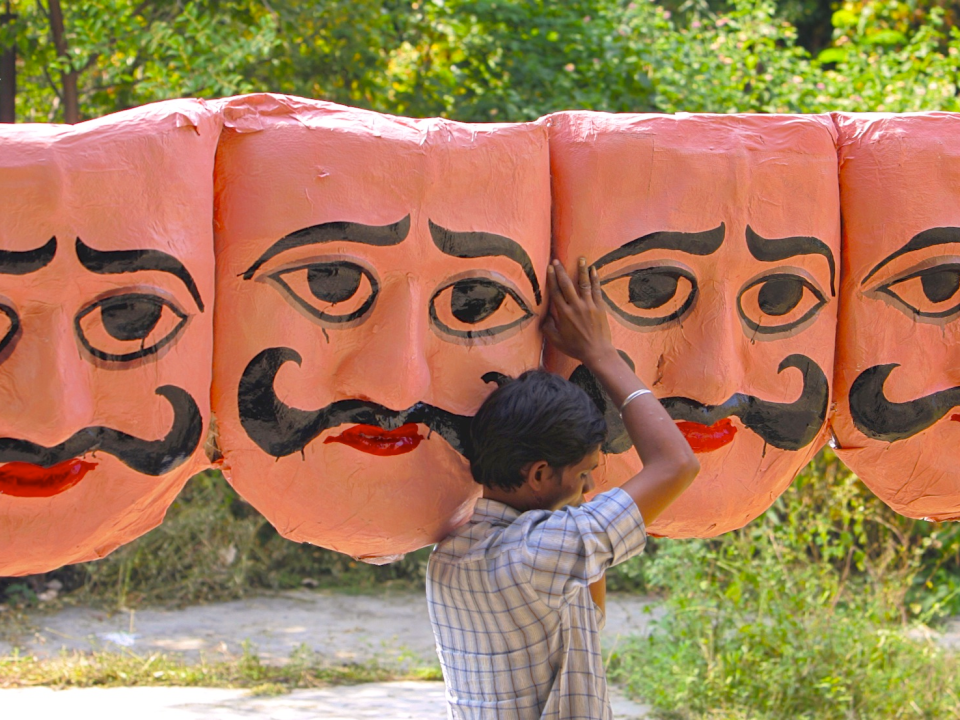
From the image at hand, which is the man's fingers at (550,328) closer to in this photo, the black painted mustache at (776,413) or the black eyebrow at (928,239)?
the black painted mustache at (776,413)

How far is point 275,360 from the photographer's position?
5.98 feet

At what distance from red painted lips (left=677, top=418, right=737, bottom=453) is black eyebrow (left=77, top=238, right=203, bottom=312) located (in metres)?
1.03

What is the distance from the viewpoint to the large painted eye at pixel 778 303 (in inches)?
81.2

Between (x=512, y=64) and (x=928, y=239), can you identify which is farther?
(x=512, y=64)

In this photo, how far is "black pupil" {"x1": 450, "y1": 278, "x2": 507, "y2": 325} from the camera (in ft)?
6.26

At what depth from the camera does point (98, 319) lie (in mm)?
1712

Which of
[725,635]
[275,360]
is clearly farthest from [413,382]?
[725,635]

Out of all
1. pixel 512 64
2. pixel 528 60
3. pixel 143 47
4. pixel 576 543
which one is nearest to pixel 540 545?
pixel 576 543

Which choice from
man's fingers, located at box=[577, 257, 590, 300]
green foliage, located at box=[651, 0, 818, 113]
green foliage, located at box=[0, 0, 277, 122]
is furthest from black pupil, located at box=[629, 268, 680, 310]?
green foliage, located at box=[651, 0, 818, 113]

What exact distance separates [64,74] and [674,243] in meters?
3.92

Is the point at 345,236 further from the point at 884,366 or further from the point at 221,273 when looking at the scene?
the point at 884,366

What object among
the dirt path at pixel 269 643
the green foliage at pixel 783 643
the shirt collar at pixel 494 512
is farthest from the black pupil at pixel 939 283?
the dirt path at pixel 269 643

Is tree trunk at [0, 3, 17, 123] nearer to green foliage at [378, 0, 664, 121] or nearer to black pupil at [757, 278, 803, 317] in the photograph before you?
green foliage at [378, 0, 664, 121]

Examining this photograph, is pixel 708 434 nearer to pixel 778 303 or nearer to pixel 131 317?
pixel 778 303
